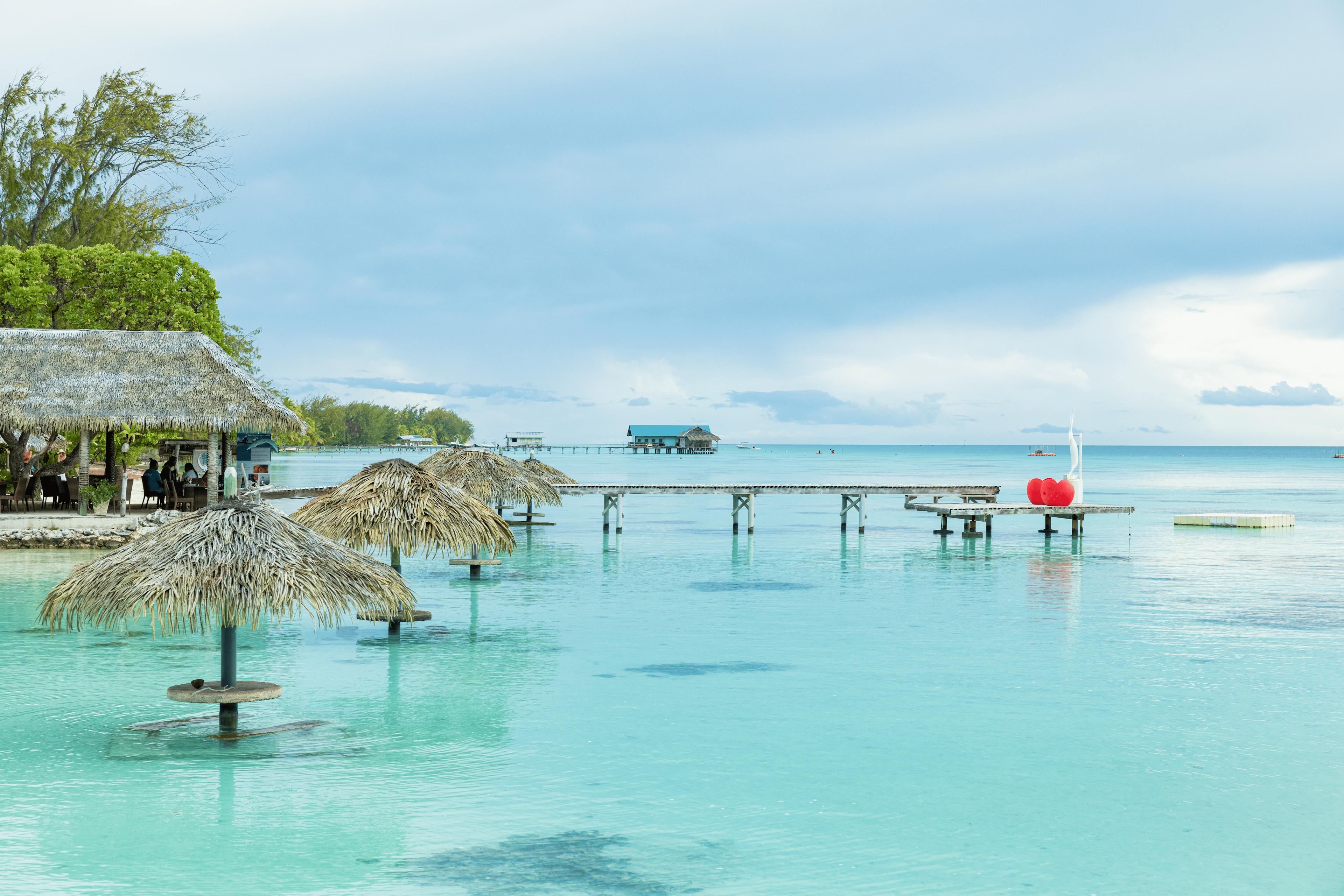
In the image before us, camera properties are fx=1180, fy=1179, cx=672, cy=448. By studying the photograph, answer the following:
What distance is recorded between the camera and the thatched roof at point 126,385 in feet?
68.9

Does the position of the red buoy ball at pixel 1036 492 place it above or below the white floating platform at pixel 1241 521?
above

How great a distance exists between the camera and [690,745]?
A: 366 inches

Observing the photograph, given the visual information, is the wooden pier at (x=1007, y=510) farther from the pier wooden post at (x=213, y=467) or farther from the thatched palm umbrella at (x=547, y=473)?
the pier wooden post at (x=213, y=467)

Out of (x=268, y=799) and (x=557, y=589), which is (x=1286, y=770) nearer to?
(x=268, y=799)

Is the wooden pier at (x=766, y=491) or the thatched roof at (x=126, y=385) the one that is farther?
the wooden pier at (x=766, y=491)

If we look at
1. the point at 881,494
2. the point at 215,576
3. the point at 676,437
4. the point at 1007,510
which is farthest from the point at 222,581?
the point at 676,437

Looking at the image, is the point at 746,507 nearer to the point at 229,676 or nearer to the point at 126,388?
the point at 126,388

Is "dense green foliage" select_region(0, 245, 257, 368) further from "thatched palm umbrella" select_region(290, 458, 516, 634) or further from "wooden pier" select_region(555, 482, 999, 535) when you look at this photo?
"thatched palm umbrella" select_region(290, 458, 516, 634)

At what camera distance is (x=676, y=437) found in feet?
415

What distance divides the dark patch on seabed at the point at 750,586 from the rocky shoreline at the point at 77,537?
9634mm

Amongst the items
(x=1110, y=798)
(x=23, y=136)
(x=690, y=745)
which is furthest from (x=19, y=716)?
(x=23, y=136)

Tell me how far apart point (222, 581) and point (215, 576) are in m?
0.06

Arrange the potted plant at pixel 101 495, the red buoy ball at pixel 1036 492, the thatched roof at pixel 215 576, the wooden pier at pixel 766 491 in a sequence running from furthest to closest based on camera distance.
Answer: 1. the wooden pier at pixel 766 491
2. the red buoy ball at pixel 1036 492
3. the potted plant at pixel 101 495
4. the thatched roof at pixel 215 576

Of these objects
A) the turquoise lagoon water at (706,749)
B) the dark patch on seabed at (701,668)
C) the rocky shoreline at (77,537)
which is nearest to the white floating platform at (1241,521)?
the turquoise lagoon water at (706,749)
